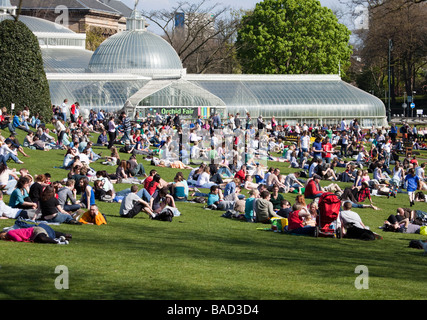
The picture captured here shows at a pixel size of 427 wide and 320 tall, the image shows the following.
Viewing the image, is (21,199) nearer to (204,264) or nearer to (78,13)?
(204,264)

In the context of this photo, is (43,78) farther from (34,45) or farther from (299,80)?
(299,80)

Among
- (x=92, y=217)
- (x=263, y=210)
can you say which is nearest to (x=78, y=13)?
(x=263, y=210)

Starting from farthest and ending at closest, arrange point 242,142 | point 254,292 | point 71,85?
1. point 71,85
2. point 242,142
3. point 254,292

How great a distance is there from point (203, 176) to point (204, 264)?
485 inches

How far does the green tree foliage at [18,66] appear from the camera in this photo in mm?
34812

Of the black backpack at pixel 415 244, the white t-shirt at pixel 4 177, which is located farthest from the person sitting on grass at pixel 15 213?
the black backpack at pixel 415 244

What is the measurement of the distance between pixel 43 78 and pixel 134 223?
837 inches

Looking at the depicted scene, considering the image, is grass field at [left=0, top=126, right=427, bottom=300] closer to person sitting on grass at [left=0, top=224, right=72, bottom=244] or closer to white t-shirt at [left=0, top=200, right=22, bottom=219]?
person sitting on grass at [left=0, top=224, right=72, bottom=244]

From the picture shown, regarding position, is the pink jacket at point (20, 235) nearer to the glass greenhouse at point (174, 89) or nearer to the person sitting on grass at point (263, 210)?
the person sitting on grass at point (263, 210)

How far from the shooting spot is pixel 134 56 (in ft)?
198

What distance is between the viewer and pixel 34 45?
35656 millimetres

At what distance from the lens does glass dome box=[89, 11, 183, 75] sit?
6009 centimetres

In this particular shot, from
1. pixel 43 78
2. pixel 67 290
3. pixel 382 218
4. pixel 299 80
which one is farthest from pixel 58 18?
pixel 67 290

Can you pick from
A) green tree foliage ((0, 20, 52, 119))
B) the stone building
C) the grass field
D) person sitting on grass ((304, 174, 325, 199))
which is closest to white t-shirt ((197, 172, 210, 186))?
person sitting on grass ((304, 174, 325, 199))
